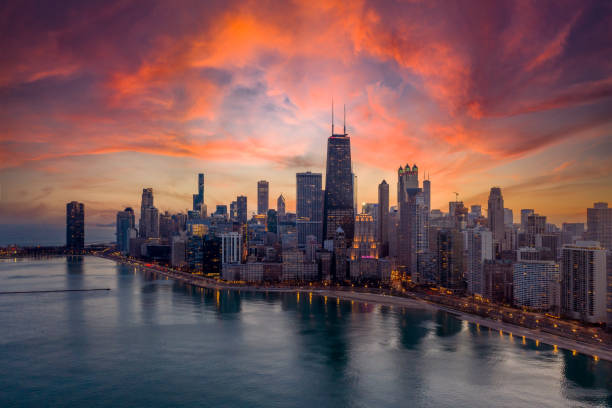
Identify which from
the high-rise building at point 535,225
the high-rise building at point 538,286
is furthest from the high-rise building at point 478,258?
the high-rise building at point 535,225

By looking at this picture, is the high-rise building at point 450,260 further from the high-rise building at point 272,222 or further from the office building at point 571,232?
the high-rise building at point 272,222

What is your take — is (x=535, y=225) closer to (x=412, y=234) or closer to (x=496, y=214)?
(x=496, y=214)

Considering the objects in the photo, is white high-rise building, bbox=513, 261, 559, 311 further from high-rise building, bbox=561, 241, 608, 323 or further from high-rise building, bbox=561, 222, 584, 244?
high-rise building, bbox=561, 222, 584, 244

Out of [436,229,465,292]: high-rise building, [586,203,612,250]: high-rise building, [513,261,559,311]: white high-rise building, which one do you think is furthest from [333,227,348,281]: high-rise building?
[586,203,612,250]: high-rise building

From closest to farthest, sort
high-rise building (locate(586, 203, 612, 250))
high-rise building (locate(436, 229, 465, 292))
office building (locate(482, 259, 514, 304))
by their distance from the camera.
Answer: high-rise building (locate(586, 203, 612, 250)) < office building (locate(482, 259, 514, 304)) < high-rise building (locate(436, 229, 465, 292))

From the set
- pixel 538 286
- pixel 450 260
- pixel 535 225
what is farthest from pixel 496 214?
pixel 538 286

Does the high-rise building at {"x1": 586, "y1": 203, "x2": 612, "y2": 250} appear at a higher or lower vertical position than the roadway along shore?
higher

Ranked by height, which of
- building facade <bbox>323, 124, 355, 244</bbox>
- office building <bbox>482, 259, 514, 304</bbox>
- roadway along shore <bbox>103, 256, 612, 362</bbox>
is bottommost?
roadway along shore <bbox>103, 256, 612, 362</bbox>
